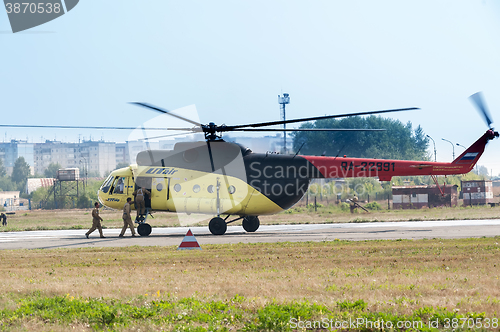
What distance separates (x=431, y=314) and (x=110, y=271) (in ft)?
24.4

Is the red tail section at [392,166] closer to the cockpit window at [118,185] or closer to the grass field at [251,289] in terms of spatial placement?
the cockpit window at [118,185]

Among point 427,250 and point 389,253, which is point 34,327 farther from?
point 427,250

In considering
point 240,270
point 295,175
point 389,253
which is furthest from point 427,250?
point 295,175

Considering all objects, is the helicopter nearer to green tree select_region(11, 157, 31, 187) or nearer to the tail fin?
the tail fin

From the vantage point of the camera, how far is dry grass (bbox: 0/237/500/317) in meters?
8.27

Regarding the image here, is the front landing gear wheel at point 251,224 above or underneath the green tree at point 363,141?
underneath

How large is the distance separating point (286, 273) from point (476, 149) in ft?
54.5

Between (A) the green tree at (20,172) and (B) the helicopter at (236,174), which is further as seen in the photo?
(A) the green tree at (20,172)

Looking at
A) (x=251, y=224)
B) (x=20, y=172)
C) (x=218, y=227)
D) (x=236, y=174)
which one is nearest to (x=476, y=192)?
(x=251, y=224)

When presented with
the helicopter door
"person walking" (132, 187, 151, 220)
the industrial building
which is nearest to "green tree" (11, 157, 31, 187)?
the industrial building

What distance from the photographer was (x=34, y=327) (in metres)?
7.20

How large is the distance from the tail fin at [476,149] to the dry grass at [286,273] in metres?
8.49

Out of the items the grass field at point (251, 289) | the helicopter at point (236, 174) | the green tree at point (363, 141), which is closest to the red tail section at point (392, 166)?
the helicopter at point (236, 174)

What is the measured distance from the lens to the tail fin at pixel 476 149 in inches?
924
